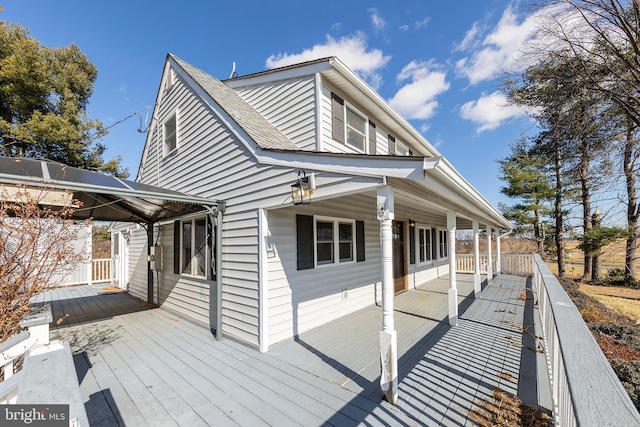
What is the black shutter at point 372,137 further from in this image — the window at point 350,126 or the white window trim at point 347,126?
the white window trim at point 347,126

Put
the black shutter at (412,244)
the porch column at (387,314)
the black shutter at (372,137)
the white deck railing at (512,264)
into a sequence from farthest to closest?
the white deck railing at (512,264) < the black shutter at (412,244) < the black shutter at (372,137) < the porch column at (387,314)

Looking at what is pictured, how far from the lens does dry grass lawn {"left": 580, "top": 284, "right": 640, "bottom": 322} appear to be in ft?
27.8

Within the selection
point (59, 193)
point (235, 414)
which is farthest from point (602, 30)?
point (59, 193)

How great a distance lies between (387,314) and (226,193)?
3.52m

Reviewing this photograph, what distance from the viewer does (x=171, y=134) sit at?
22.7 feet

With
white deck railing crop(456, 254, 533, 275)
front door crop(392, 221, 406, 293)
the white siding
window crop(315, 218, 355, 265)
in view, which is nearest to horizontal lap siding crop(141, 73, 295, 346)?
the white siding

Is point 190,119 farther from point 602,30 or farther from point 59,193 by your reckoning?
point 602,30

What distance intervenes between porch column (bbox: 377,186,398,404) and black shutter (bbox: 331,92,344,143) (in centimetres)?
274

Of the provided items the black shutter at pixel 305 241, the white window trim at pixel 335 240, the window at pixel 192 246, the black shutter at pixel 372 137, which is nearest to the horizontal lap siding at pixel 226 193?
the window at pixel 192 246

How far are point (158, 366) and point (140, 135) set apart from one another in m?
7.11

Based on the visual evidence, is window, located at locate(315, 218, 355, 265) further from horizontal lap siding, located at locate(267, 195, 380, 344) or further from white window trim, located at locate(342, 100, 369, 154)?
white window trim, located at locate(342, 100, 369, 154)

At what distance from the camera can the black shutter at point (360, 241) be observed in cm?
619

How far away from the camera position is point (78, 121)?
13.0 meters

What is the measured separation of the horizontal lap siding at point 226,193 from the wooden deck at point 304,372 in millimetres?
483
